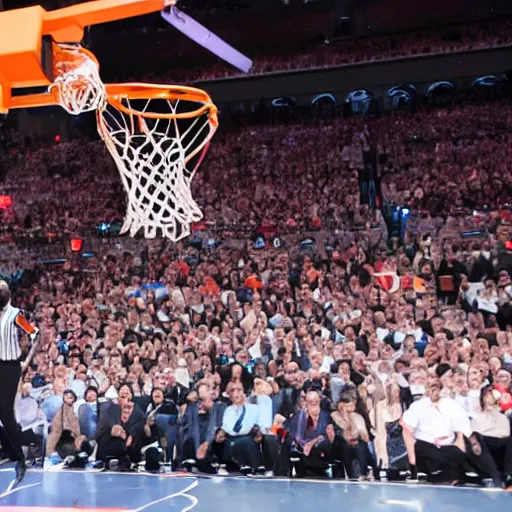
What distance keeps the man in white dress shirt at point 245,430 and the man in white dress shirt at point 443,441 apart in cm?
98

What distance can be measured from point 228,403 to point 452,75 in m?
3.71

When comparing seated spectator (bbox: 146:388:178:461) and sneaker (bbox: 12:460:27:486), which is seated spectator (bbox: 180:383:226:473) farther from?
sneaker (bbox: 12:460:27:486)

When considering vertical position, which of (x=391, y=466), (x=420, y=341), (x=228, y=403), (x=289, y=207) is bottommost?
(x=391, y=466)

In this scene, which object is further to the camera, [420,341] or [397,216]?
[397,216]

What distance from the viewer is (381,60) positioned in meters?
6.32

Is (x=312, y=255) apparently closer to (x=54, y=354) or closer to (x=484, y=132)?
(x=484, y=132)

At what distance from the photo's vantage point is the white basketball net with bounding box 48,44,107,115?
3.38 m

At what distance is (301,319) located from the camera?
5125 millimetres

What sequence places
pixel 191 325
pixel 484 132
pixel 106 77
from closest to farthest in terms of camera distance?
pixel 191 325, pixel 484 132, pixel 106 77

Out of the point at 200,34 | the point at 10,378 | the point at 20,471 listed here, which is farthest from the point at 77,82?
the point at 20,471

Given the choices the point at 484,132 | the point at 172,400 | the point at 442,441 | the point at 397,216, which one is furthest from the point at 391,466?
the point at 484,132

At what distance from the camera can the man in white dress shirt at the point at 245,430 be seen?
4.65 m

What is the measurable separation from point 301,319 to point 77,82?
99.6 inches

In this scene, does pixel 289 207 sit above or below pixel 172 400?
above
